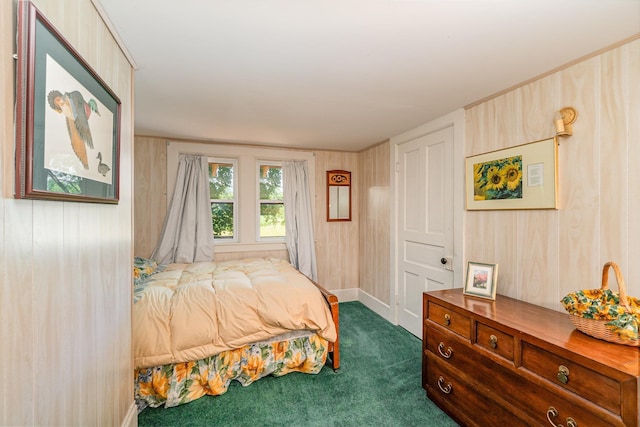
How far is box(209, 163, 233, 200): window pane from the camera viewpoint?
3838 mm

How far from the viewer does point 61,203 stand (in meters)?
0.97

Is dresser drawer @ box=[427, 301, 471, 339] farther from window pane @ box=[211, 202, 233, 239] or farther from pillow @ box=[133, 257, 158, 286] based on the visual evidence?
window pane @ box=[211, 202, 233, 239]

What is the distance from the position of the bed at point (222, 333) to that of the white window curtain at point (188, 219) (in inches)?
32.4

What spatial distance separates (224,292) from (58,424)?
4.33 ft

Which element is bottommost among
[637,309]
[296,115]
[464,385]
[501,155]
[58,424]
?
[464,385]

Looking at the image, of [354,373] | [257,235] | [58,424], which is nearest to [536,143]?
[354,373]

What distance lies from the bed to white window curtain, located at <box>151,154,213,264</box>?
2.70ft

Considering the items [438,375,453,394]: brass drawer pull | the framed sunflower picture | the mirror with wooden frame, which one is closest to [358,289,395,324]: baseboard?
the mirror with wooden frame

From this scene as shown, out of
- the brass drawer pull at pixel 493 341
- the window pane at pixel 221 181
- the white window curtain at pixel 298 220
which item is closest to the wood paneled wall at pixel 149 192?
the window pane at pixel 221 181

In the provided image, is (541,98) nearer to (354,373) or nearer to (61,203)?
(354,373)

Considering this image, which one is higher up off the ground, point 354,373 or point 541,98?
point 541,98

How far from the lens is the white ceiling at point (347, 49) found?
1.27 m

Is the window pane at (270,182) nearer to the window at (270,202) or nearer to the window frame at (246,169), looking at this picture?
the window at (270,202)

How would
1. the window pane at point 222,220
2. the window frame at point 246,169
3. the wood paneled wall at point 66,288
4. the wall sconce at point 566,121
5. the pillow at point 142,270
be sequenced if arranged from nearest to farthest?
the wood paneled wall at point 66,288, the wall sconce at point 566,121, the pillow at point 142,270, the window frame at point 246,169, the window pane at point 222,220
